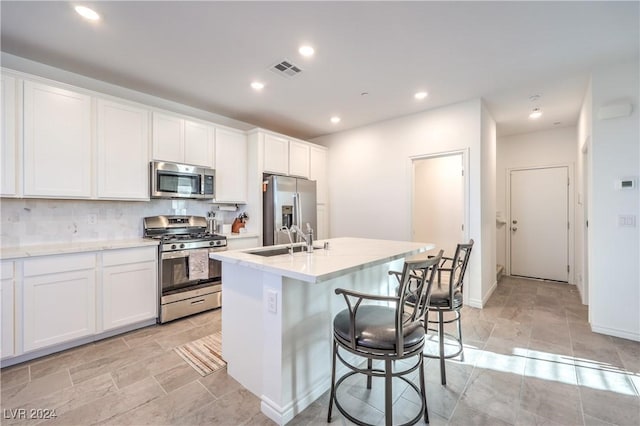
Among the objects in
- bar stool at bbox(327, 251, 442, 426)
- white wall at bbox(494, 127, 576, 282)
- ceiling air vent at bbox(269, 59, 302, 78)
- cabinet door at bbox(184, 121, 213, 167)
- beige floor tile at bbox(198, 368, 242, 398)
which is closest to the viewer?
bar stool at bbox(327, 251, 442, 426)

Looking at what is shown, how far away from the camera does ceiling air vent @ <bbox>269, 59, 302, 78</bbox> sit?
9.12 feet

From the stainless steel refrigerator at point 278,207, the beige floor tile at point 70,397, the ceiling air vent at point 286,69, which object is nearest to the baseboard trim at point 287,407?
the beige floor tile at point 70,397

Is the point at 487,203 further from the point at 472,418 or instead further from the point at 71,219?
the point at 71,219

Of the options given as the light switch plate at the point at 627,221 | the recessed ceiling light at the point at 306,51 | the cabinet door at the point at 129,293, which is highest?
the recessed ceiling light at the point at 306,51

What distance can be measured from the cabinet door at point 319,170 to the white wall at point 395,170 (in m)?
0.13

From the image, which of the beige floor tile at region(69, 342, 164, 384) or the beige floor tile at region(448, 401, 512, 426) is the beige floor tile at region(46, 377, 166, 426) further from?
the beige floor tile at region(448, 401, 512, 426)

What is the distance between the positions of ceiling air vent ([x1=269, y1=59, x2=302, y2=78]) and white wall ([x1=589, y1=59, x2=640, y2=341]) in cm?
315

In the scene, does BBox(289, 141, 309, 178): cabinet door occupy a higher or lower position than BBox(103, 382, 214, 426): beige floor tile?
higher

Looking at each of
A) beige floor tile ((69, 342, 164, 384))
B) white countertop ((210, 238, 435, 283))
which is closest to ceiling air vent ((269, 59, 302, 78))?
white countertop ((210, 238, 435, 283))

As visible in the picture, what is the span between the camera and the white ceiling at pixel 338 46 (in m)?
2.04

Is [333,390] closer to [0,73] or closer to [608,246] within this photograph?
[608,246]

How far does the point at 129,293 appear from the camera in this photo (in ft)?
9.23

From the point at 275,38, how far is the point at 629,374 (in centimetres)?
391

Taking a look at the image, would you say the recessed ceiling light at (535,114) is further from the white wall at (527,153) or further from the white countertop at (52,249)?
the white countertop at (52,249)
